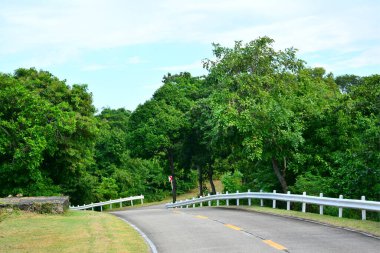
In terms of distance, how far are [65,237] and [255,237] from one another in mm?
5380

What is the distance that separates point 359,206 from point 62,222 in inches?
421

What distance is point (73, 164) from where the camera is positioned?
41375mm

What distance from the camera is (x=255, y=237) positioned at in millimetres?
13867

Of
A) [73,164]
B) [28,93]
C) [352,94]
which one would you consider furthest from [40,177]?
[352,94]

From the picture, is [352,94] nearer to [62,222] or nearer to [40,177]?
[62,222]

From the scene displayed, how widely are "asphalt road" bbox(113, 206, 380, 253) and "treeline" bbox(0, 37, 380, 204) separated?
738cm

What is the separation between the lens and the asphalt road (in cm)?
1193

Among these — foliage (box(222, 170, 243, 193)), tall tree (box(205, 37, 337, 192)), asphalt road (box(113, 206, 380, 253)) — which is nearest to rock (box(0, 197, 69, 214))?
asphalt road (box(113, 206, 380, 253))

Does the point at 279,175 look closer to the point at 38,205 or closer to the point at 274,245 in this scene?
the point at 38,205

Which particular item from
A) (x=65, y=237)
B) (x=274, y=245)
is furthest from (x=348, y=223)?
(x=65, y=237)

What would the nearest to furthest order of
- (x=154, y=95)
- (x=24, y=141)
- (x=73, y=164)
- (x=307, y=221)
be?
(x=307, y=221) → (x=24, y=141) → (x=73, y=164) → (x=154, y=95)

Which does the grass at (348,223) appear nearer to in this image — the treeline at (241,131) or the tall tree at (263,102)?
the treeline at (241,131)

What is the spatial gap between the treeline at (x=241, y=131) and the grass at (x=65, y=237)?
11.2 meters

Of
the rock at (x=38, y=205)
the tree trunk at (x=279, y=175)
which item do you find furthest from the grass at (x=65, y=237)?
the tree trunk at (x=279, y=175)
